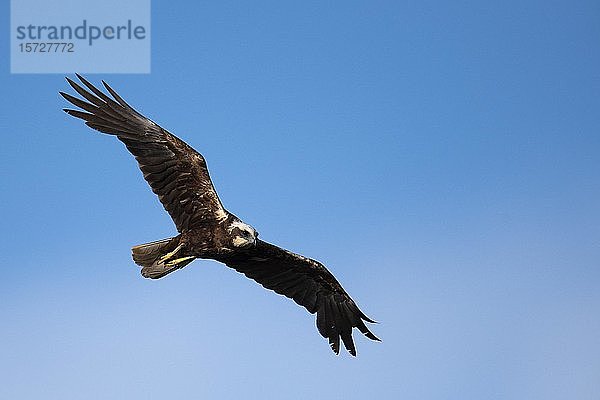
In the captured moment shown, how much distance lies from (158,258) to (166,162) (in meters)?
1.52

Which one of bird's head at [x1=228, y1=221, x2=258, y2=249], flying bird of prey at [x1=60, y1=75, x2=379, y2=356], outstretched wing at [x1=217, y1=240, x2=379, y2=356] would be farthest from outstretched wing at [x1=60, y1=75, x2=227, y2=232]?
outstretched wing at [x1=217, y1=240, x2=379, y2=356]

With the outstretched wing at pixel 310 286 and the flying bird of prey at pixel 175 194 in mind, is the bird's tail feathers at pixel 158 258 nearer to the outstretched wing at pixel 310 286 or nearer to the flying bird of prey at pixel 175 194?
the flying bird of prey at pixel 175 194

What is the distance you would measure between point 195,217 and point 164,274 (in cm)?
102

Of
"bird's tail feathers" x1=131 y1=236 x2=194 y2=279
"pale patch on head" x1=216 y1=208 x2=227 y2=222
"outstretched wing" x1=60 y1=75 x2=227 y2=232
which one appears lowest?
"bird's tail feathers" x1=131 y1=236 x2=194 y2=279

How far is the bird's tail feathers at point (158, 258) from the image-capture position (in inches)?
614

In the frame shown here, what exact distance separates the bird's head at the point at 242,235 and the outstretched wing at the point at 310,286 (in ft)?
4.27

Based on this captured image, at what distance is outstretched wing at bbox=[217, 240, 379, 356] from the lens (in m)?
17.2

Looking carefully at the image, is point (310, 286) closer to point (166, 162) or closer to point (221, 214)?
point (221, 214)

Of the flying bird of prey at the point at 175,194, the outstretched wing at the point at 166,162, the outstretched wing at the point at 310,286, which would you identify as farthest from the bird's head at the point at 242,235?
the outstretched wing at the point at 310,286

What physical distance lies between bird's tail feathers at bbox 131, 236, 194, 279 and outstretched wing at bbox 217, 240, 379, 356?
4.09ft

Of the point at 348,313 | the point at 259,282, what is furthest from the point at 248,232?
the point at 348,313

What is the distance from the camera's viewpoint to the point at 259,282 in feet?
58.4

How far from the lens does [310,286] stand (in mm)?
18188

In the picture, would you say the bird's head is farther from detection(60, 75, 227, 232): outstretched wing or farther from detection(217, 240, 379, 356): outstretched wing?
detection(217, 240, 379, 356): outstretched wing
